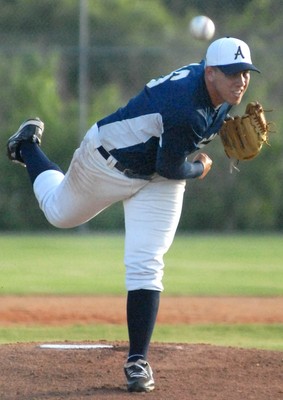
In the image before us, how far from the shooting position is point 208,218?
1560 centimetres

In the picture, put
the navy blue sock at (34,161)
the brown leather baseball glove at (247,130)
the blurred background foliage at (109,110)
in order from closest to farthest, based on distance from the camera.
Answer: the brown leather baseball glove at (247,130) → the navy blue sock at (34,161) → the blurred background foliage at (109,110)

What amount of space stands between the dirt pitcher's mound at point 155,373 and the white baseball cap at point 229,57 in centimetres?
133

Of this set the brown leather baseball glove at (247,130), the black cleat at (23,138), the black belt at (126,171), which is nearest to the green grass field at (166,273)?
the black cleat at (23,138)

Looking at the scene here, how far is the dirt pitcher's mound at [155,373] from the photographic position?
412 cm

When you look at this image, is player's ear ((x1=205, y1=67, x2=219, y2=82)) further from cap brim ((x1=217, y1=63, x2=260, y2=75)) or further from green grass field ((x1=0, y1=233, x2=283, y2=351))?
green grass field ((x1=0, y1=233, x2=283, y2=351))

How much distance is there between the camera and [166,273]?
10758mm

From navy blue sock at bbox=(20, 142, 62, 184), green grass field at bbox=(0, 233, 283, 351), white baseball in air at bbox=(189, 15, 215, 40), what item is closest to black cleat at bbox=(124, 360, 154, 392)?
navy blue sock at bbox=(20, 142, 62, 184)

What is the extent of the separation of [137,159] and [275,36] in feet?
46.3

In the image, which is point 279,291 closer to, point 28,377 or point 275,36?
point 28,377

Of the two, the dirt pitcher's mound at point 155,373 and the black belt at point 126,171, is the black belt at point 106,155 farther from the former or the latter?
the dirt pitcher's mound at point 155,373

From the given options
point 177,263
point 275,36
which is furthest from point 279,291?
point 275,36

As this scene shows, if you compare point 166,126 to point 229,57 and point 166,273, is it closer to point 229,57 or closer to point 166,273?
point 229,57

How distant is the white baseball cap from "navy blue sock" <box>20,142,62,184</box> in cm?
109

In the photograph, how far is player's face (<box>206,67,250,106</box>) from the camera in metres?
4.07
